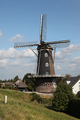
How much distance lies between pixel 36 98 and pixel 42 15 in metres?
25.7

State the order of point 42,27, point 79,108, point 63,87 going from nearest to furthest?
1. point 79,108
2. point 63,87
3. point 42,27

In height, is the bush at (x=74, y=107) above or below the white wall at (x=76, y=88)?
below

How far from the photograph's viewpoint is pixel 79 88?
4188 cm

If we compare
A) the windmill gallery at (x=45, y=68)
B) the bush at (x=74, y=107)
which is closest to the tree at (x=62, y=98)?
the bush at (x=74, y=107)

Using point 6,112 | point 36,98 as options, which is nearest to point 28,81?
point 36,98

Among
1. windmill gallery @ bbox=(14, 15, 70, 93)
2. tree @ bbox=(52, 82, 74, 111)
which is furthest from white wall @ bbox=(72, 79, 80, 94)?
tree @ bbox=(52, 82, 74, 111)

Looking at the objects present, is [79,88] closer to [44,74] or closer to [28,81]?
[44,74]

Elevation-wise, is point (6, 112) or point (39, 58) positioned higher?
point (39, 58)

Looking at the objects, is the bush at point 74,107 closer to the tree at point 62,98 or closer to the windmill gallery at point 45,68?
the tree at point 62,98

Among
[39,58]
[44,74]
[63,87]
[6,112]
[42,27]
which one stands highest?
[42,27]

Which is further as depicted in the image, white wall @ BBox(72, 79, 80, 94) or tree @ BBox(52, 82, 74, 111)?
white wall @ BBox(72, 79, 80, 94)

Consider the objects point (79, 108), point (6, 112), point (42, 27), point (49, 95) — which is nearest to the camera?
point (6, 112)

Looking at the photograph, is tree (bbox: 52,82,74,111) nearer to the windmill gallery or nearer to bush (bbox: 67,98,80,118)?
bush (bbox: 67,98,80,118)

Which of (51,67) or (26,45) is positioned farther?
(26,45)
